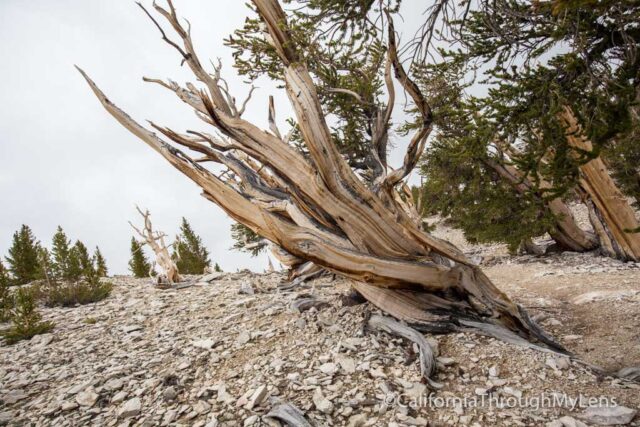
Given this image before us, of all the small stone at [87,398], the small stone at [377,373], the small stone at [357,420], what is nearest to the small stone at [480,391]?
the small stone at [377,373]

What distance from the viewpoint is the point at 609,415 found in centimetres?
241

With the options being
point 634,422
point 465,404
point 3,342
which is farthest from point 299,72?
point 3,342

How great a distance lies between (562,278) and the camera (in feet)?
23.8

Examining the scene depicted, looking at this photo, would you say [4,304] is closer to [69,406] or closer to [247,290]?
[247,290]

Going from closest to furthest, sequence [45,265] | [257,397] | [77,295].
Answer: [257,397], [77,295], [45,265]

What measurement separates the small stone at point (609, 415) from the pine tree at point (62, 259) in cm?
1650

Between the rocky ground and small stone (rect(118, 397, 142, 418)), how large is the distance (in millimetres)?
14

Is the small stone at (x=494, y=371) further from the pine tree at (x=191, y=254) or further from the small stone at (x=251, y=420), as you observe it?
the pine tree at (x=191, y=254)

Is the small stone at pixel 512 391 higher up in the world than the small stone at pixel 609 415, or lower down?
higher up

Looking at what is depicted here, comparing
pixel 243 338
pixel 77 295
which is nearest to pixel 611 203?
pixel 243 338

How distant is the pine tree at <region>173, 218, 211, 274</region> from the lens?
878 inches

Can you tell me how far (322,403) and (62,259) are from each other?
61.2ft

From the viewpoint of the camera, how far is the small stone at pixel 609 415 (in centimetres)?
236

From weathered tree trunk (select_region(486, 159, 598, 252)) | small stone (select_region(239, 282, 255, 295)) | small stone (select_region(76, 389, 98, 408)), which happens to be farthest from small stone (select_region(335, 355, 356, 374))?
weathered tree trunk (select_region(486, 159, 598, 252))
